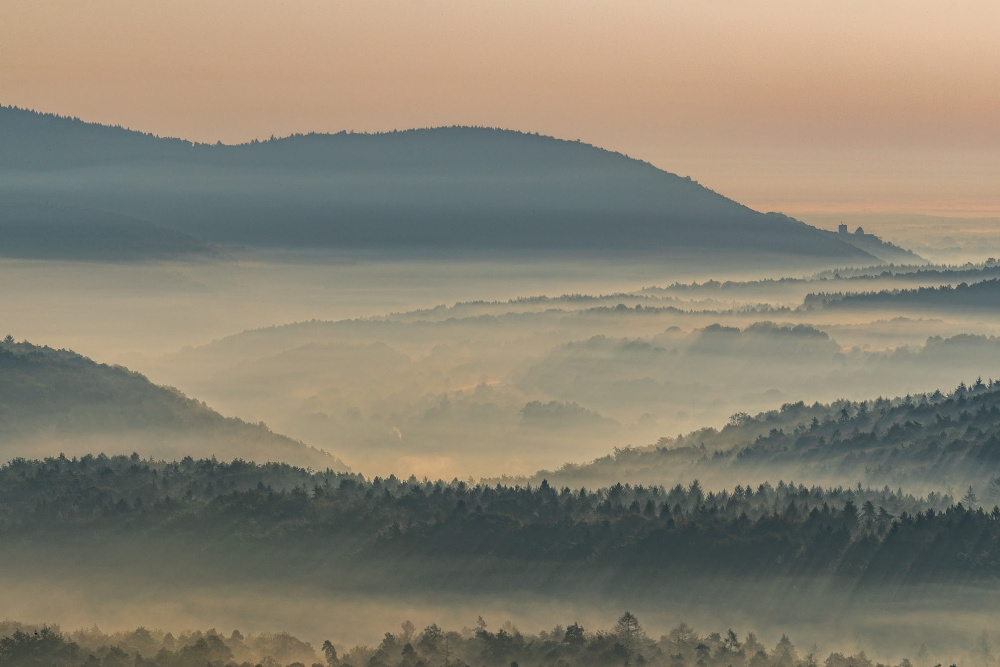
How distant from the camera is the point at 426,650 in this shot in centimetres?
18138

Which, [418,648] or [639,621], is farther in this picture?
[639,621]

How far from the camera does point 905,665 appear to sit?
169m

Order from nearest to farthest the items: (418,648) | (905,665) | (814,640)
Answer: (905,665) < (418,648) < (814,640)

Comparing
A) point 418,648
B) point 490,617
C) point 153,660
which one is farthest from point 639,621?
point 153,660

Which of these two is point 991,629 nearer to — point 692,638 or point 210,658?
point 692,638

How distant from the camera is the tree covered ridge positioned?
17338 cm

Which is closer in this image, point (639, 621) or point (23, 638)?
point (23, 638)

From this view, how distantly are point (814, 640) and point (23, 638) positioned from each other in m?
105

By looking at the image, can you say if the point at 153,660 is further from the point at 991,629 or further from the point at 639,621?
the point at 991,629

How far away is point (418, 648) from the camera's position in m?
181

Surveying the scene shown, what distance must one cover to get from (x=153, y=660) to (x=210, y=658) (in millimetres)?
7140

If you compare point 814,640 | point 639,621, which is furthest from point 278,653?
point 814,640

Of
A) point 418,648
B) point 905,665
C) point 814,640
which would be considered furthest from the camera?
point 814,640

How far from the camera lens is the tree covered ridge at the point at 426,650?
173 metres
